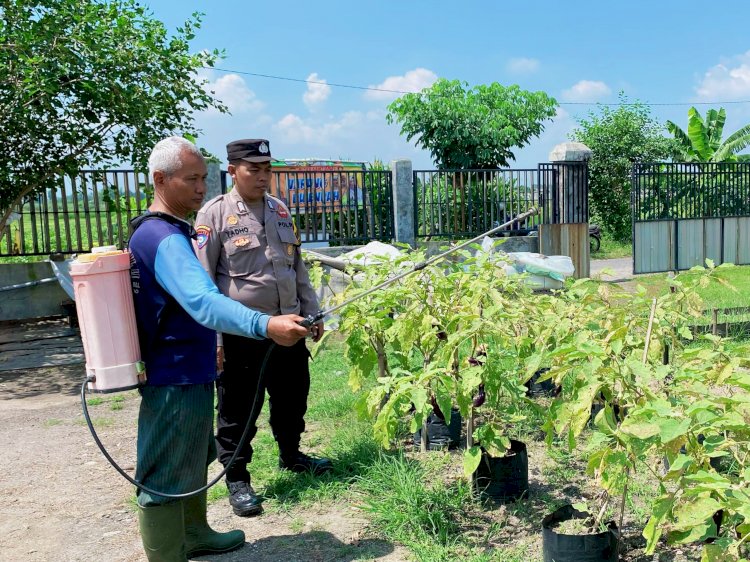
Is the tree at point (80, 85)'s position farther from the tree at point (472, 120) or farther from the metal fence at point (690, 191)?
the tree at point (472, 120)

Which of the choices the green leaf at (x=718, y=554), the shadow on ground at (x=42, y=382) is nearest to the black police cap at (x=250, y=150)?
the green leaf at (x=718, y=554)

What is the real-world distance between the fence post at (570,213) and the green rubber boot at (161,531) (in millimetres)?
10694

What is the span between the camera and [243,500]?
11.9ft

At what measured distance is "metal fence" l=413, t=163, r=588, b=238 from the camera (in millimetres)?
12148

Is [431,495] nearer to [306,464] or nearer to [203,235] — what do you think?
[306,464]

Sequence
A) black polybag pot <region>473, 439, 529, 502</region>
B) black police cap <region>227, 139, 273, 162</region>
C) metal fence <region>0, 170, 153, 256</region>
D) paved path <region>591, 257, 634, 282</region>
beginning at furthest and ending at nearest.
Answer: paved path <region>591, 257, 634, 282</region> → metal fence <region>0, 170, 153, 256</region> → black police cap <region>227, 139, 273, 162</region> → black polybag pot <region>473, 439, 529, 502</region>

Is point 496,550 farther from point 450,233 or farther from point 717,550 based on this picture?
point 450,233

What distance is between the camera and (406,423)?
4.73 m

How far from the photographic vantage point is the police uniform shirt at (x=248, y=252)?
3693 millimetres

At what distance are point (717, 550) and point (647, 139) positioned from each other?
21.3m

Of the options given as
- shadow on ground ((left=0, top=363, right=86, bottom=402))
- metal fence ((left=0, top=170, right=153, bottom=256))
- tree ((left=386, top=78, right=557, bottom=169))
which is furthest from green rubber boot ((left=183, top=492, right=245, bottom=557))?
tree ((left=386, top=78, right=557, bottom=169))

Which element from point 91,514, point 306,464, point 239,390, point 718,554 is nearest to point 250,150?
point 239,390

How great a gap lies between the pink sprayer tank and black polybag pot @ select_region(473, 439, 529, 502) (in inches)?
69.2

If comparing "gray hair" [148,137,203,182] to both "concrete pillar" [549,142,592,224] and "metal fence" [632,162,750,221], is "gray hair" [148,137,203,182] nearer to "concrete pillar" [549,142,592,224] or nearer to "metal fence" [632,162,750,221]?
"metal fence" [632,162,750,221]
